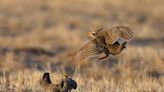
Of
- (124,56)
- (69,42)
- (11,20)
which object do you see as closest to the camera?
(124,56)

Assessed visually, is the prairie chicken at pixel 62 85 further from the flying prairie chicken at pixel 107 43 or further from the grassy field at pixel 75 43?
Result: the grassy field at pixel 75 43

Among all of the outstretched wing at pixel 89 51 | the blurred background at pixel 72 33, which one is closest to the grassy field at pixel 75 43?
the blurred background at pixel 72 33

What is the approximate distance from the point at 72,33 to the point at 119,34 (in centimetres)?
1079

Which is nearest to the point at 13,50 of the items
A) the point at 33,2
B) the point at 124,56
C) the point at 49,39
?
the point at 124,56

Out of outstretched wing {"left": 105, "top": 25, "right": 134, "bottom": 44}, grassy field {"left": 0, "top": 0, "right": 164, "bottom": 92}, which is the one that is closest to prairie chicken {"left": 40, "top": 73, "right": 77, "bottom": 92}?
grassy field {"left": 0, "top": 0, "right": 164, "bottom": 92}

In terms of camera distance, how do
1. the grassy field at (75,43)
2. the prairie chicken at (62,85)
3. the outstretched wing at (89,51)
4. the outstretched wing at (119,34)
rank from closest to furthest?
1. the prairie chicken at (62,85)
2. the outstretched wing at (119,34)
3. the outstretched wing at (89,51)
4. the grassy field at (75,43)

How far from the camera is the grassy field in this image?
1003 centimetres

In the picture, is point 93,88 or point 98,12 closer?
point 93,88

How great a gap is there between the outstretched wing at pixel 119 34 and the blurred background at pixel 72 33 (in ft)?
8.30

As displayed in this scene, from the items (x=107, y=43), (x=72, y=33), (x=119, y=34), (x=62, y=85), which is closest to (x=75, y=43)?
(x=72, y=33)

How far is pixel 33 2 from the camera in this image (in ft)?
83.6

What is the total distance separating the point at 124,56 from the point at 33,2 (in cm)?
1190

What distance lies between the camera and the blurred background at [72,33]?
12.7 m

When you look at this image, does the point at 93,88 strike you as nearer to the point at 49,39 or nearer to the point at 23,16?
the point at 49,39
